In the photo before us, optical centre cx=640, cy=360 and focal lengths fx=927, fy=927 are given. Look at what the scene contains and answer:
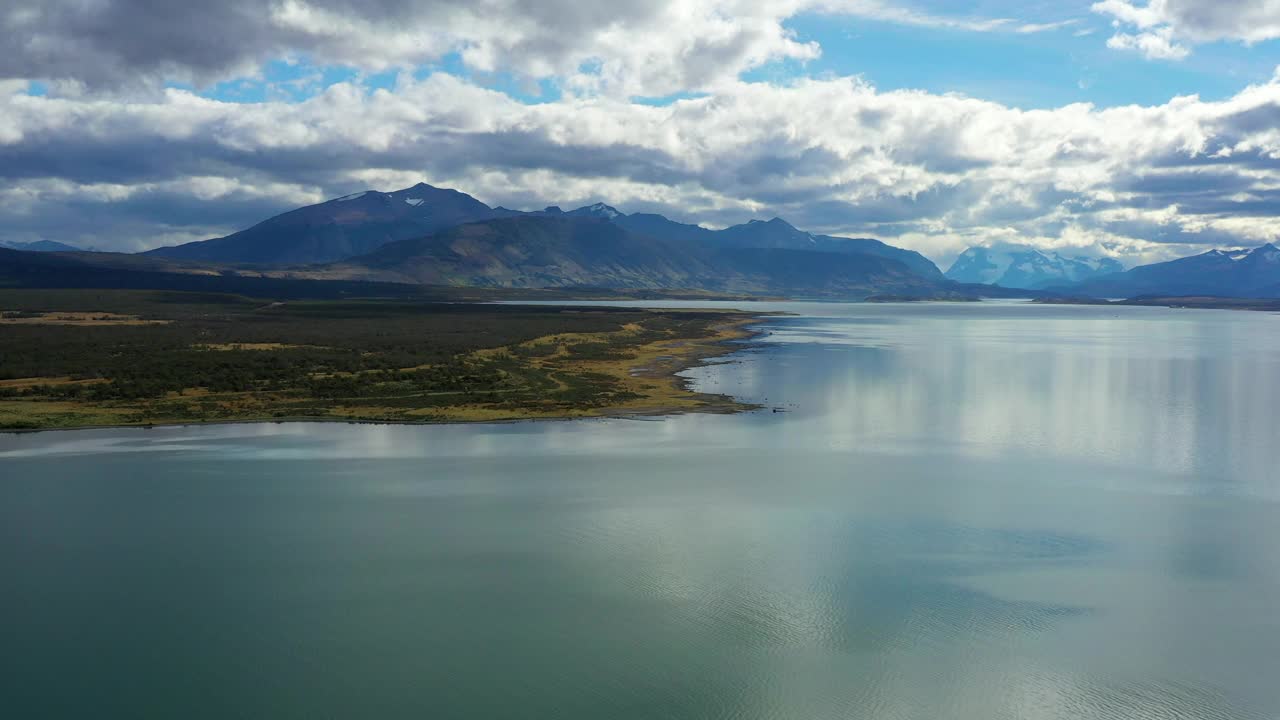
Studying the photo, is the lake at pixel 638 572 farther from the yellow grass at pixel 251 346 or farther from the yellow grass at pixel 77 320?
the yellow grass at pixel 77 320

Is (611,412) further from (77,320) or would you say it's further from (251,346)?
(77,320)

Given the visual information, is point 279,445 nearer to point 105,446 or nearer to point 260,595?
point 105,446

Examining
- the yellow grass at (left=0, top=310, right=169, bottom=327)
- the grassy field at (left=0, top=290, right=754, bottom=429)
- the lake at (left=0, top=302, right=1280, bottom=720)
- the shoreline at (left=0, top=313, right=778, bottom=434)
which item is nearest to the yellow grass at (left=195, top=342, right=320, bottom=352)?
the grassy field at (left=0, top=290, right=754, bottom=429)

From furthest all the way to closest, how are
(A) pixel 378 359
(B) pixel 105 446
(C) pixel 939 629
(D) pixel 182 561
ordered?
(A) pixel 378 359
(B) pixel 105 446
(D) pixel 182 561
(C) pixel 939 629

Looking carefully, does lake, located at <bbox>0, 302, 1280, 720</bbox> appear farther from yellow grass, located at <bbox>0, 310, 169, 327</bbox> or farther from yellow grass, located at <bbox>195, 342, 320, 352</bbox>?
yellow grass, located at <bbox>0, 310, 169, 327</bbox>

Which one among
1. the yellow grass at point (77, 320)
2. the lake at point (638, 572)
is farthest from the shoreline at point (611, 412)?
the yellow grass at point (77, 320)

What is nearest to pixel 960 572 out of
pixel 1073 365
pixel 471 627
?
pixel 471 627
